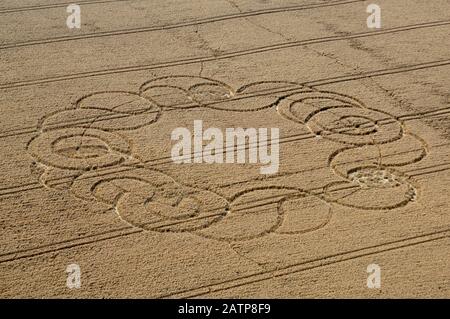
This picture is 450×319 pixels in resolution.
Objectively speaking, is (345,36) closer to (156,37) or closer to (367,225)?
(156,37)

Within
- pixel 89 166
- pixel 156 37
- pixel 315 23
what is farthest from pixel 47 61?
pixel 315 23

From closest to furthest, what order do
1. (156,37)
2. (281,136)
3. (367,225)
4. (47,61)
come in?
(367,225) → (281,136) → (47,61) → (156,37)

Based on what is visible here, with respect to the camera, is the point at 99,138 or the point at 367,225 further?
the point at 99,138

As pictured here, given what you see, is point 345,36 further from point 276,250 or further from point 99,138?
point 276,250

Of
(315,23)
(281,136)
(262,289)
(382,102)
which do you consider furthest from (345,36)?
(262,289)
